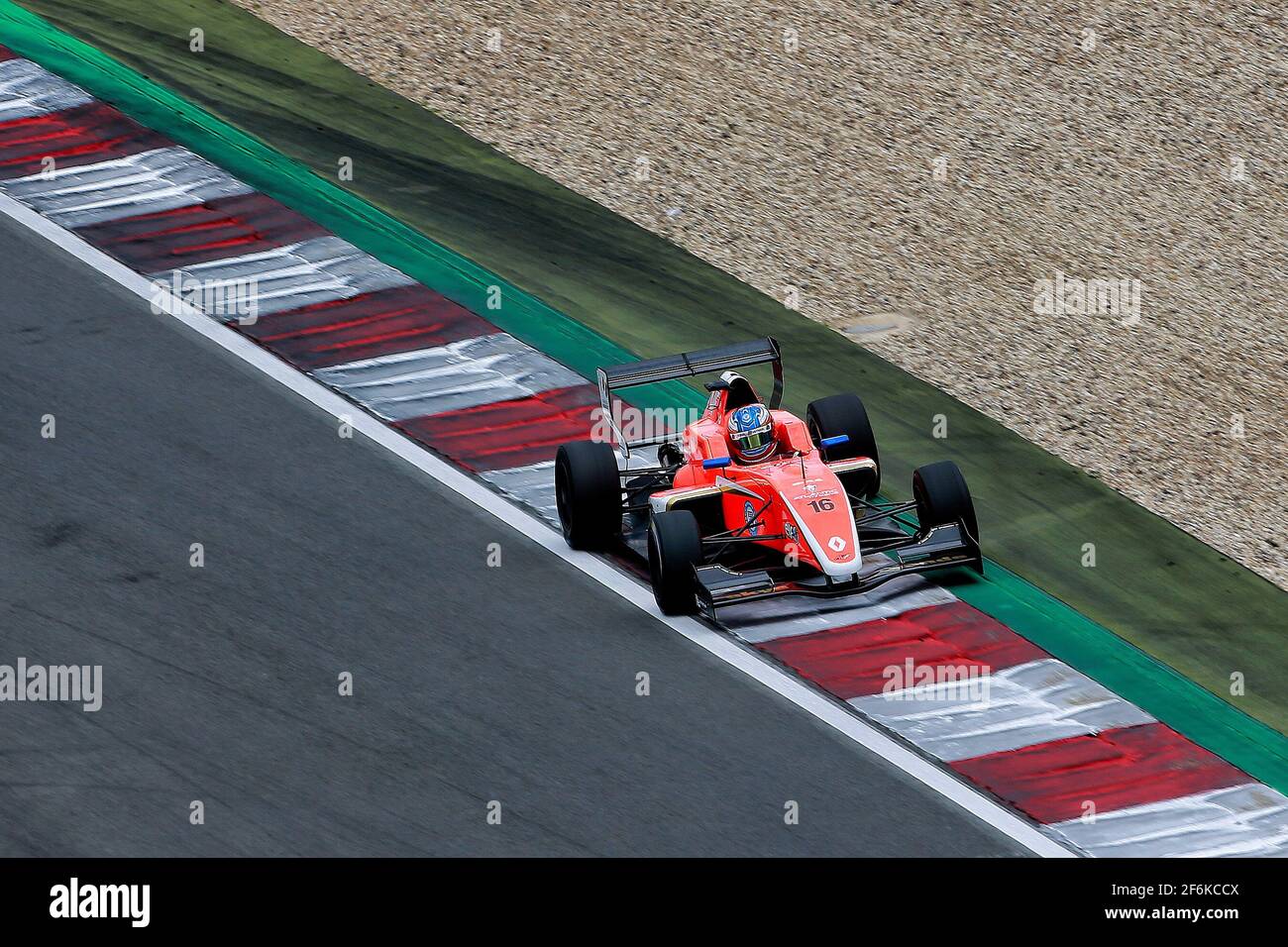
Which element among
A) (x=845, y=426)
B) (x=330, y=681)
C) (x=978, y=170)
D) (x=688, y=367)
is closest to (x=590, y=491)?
(x=688, y=367)

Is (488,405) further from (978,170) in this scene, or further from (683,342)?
(978,170)

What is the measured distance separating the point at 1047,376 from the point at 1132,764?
218 inches

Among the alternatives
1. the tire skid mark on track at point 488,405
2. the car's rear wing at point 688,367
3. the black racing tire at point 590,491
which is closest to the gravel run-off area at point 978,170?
the tire skid mark on track at point 488,405

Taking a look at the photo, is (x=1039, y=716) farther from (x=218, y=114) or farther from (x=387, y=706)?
(x=218, y=114)

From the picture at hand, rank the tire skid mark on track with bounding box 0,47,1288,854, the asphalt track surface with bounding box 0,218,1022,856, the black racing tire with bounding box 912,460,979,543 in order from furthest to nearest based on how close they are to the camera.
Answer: the black racing tire with bounding box 912,460,979,543 < the tire skid mark on track with bounding box 0,47,1288,854 < the asphalt track surface with bounding box 0,218,1022,856

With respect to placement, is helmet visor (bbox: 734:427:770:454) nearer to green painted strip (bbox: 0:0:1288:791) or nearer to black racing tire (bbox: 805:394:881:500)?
black racing tire (bbox: 805:394:881:500)

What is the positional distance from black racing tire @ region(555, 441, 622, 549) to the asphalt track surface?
0.32 meters

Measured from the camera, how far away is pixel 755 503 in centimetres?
1345

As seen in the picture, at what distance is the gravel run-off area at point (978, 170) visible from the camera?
1683cm

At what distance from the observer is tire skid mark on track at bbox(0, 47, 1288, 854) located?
11953 mm

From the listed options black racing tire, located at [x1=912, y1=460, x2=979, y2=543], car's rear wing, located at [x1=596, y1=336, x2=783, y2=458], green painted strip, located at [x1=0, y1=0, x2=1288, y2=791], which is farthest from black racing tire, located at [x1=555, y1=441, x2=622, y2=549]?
green painted strip, located at [x1=0, y1=0, x2=1288, y2=791]

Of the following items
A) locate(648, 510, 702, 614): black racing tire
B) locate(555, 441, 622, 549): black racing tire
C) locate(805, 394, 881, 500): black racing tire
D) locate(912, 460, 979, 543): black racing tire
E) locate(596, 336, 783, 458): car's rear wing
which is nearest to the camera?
locate(648, 510, 702, 614): black racing tire

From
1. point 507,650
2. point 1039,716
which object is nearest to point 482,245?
point 507,650

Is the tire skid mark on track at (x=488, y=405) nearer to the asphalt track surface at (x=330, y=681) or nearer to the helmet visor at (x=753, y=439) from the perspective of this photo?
the asphalt track surface at (x=330, y=681)
